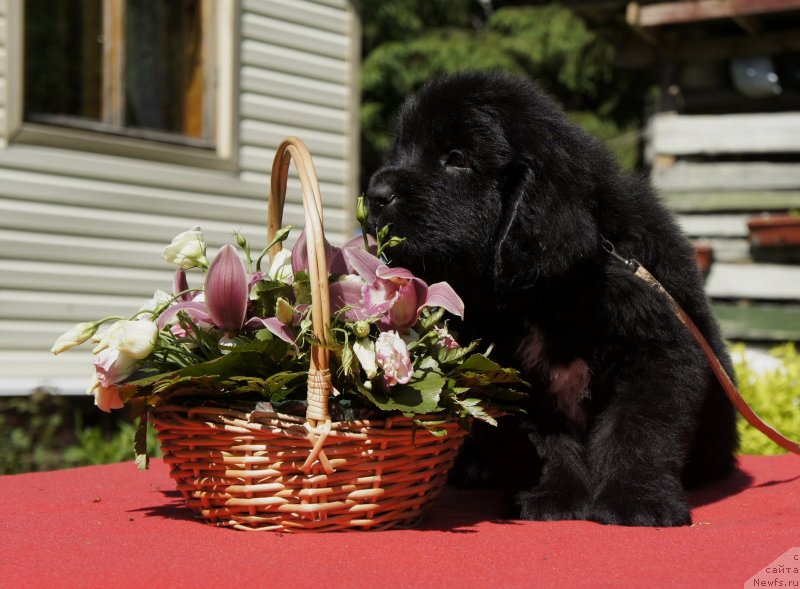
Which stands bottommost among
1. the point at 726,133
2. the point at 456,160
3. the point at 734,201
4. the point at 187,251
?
the point at 187,251

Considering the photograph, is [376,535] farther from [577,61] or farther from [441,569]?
[577,61]

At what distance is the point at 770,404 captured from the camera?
4.42 m

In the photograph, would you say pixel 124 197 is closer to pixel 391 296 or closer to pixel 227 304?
pixel 227 304

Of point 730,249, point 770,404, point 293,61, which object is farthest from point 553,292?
point 730,249

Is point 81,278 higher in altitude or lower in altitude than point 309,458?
higher

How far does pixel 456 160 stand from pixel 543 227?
12.8 inches

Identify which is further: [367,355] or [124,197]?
[124,197]

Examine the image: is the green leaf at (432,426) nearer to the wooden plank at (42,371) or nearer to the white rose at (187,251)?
the white rose at (187,251)

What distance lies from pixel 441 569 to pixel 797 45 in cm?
592

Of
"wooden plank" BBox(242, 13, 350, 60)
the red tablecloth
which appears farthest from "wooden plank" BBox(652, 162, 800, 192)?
the red tablecloth

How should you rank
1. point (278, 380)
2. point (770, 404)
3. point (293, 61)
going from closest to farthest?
point (278, 380), point (770, 404), point (293, 61)

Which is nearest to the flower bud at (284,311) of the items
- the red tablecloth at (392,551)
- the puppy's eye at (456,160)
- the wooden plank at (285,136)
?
the red tablecloth at (392,551)

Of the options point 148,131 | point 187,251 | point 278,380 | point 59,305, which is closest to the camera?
point 278,380

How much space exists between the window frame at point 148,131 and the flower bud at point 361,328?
3.92 meters
